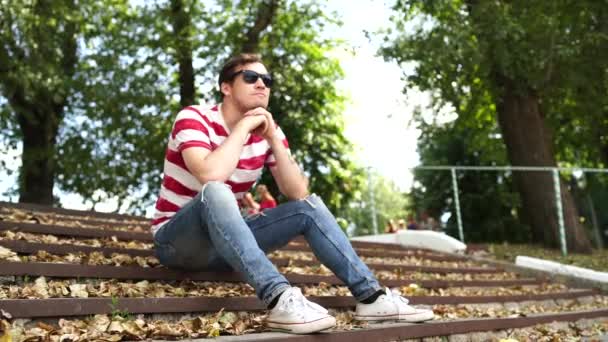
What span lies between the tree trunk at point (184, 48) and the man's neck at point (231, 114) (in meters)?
14.5

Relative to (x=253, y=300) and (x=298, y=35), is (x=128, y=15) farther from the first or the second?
(x=253, y=300)

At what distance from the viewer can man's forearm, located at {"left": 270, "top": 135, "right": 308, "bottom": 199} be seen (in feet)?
13.1

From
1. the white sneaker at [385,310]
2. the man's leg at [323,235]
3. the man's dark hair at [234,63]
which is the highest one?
the man's dark hair at [234,63]

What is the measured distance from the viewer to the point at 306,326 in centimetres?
325

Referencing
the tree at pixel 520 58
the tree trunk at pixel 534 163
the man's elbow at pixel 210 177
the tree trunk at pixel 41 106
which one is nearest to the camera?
the man's elbow at pixel 210 177

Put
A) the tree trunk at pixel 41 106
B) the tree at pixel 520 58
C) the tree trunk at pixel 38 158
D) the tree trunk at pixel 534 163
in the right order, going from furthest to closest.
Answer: the tree trunk at pixel 38 158 < the tree trunk at pixel 41 106 < the tree trunk at pixel 534 163 < the tree at pixel 520 58

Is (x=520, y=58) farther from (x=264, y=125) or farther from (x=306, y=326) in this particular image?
(x=306, y=326)

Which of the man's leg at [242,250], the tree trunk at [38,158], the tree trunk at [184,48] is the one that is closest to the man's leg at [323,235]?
the man's leg at [242,250]

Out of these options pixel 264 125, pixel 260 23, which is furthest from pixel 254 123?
pixel 260 23

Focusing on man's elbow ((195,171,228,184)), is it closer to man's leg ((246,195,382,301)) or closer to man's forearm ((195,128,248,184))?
man's forearm ((195,128,248,184))

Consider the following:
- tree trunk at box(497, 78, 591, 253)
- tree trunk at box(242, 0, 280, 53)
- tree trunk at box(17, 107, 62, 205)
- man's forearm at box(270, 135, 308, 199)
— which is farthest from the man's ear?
tree trunk at box(17, 107, 62, 205)

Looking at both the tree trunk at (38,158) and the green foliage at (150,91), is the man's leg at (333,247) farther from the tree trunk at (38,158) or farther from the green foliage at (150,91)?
the tree trunk at (38,158)

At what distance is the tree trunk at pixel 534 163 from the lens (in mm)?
13321

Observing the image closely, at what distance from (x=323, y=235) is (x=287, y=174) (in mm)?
417
